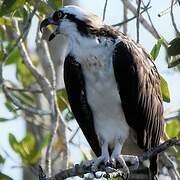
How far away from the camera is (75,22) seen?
7.34 m

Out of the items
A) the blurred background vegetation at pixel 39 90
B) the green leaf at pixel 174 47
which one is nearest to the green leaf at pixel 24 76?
the blurred background vegetation at pixel 39 90

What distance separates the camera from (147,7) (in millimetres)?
7316

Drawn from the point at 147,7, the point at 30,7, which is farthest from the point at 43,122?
the point at 147,7

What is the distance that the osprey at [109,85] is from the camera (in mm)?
7266

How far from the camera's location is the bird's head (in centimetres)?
730

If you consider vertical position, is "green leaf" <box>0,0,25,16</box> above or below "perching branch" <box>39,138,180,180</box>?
above

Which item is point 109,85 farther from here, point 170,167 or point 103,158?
point 170,167

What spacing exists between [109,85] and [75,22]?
52 centimetres

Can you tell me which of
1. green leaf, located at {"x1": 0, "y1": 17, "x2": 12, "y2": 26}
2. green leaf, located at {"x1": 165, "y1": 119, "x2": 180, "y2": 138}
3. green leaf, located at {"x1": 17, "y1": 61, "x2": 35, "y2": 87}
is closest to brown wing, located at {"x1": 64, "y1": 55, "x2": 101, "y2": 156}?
green leaf, located at {"x1": 0, "y1": 17, "x2": 12, "y2": 26}

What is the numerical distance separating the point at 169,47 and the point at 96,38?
68 centimetres

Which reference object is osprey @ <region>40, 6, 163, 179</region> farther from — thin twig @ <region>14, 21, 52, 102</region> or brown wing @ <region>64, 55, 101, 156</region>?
thin twig @ <region>14, 21, 52, 102</region>

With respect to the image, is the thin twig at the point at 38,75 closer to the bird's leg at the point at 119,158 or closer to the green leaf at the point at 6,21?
the green leaf at the point at 6,21

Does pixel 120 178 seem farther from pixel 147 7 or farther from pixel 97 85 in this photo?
pixel 147 7

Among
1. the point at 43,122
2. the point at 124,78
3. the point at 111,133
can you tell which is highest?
the point at 124,78
